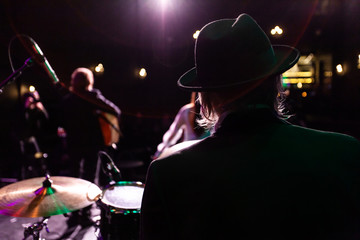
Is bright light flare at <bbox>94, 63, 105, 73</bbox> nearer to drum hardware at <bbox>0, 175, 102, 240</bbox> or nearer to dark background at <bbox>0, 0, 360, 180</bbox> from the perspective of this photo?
dark background at <bbox>0, 0, 360, 180</bbox>

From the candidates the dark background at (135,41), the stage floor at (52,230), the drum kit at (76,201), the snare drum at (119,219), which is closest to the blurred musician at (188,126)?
the stage floor at (52,230)

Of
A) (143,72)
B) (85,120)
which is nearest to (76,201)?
(85,120)

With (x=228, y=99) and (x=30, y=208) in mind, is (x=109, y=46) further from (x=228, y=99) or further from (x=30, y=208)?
(x=228, y=99)

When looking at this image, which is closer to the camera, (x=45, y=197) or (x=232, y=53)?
(x=232, y=53)

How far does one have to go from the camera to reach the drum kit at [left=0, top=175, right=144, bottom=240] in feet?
5.47

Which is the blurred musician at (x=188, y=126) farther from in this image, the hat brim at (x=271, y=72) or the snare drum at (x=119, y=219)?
the hat brim at (x=271, y=72)

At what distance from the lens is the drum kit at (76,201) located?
1668 millimetres

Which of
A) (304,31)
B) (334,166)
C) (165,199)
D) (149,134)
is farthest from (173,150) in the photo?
(304,31)

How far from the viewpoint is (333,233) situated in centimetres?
90

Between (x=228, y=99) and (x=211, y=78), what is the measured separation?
9cm

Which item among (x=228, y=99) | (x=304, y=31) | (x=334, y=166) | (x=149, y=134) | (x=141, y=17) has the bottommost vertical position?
(x=149, y=134)

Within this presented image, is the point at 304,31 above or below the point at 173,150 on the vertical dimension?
above

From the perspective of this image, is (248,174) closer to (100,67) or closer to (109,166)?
(109,166)

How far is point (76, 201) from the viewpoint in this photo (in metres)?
1.81
